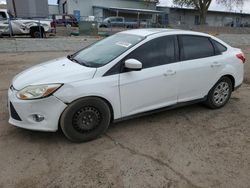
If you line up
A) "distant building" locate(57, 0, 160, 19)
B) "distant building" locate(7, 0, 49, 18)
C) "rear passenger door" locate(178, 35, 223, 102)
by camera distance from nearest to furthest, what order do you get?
"rear passenger door" locate(178, 35, 223, 102), "distant building" locate(7, 0, 49, 18), "distant building" locate(57, 0, 160, 19)

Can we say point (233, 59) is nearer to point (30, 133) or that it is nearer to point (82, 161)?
point (82, 161)

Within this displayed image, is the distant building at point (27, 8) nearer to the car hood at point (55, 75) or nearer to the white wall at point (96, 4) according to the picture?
the car hood at point (55, 75)

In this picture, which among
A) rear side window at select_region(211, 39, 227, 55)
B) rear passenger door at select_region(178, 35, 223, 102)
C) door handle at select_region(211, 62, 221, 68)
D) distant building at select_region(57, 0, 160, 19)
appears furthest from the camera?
distant building at select_region(57, 0, 160, 19)

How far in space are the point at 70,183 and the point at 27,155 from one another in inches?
32.6

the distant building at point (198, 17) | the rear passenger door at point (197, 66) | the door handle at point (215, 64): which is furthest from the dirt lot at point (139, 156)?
the distant building at point (198, 17)

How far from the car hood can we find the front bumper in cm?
23

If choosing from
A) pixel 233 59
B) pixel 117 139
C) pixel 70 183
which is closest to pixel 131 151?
pixel 117 139

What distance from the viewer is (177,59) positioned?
13.2 feet

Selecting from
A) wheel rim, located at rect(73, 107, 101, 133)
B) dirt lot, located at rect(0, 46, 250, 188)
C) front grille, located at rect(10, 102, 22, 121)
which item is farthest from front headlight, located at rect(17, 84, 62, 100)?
dirt lot, located at rect(0, 46, 250, 188)

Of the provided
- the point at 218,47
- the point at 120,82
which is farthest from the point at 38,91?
the point at 218,47

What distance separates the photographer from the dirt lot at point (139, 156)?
2.75 metres

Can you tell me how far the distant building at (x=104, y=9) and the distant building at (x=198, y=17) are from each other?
5182 millimetres

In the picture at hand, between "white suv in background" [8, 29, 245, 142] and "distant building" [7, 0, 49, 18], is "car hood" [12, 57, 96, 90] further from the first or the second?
"distant building" [7, 0, 49, 18]

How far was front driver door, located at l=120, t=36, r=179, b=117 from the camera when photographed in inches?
142
